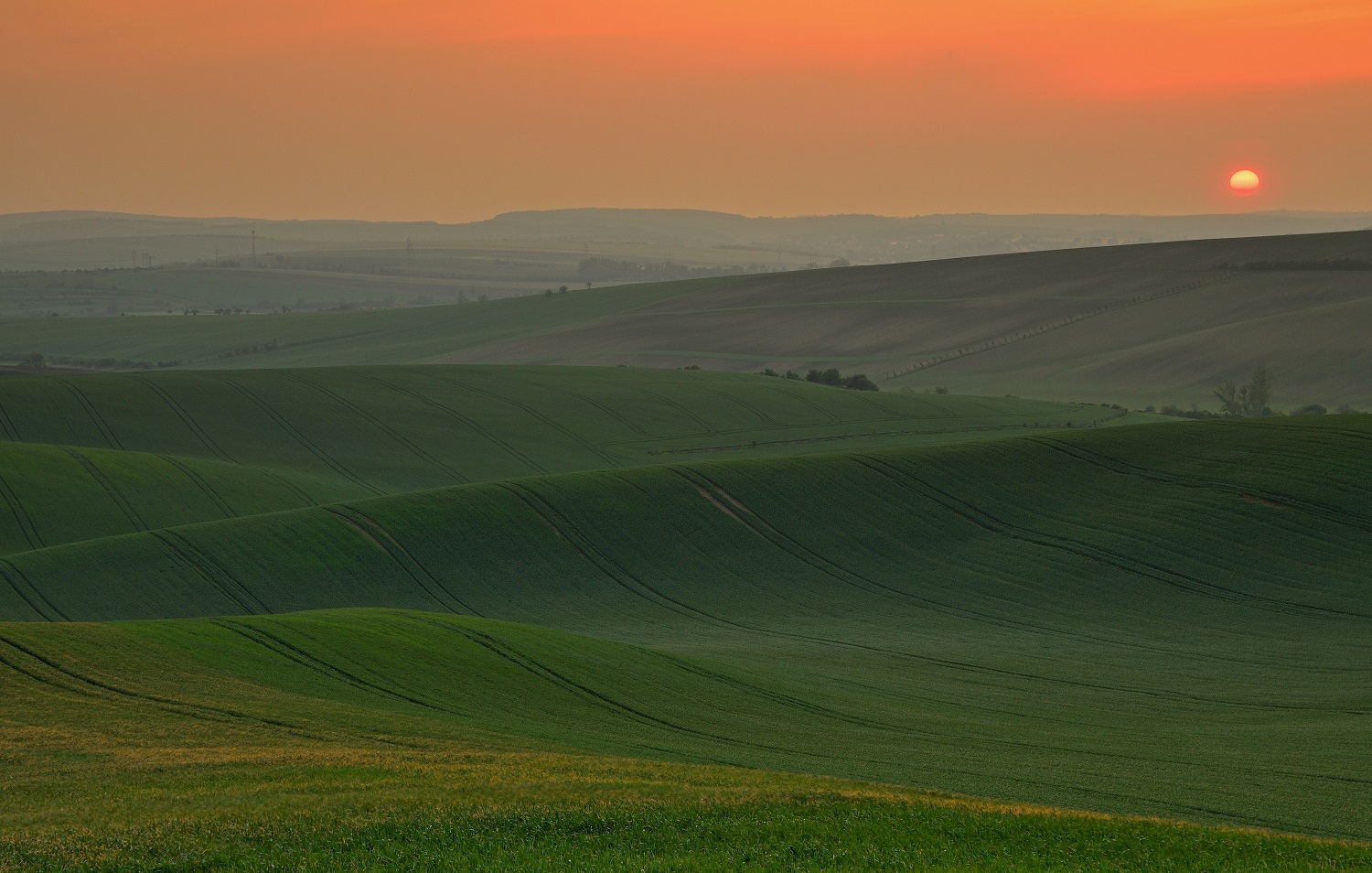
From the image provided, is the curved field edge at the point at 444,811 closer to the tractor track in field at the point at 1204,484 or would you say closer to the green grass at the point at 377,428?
the green grass at the point at 377,428

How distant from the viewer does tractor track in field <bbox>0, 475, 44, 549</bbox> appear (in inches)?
1983

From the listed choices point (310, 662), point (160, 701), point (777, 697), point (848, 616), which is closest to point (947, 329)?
point (848, 616)

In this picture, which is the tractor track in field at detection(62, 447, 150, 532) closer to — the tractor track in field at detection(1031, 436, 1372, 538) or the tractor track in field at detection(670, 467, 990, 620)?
the tractor track in field at detection(670, 467, 990, 620)

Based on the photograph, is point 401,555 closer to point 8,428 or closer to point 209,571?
point 209,571

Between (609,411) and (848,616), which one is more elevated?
(609,411)

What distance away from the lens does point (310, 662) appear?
29.5m

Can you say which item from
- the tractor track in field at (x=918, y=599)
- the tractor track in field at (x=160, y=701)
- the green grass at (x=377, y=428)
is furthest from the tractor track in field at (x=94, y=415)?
the tractor track in field at (x=160, y=701)

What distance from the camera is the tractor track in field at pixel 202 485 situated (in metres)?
57.2

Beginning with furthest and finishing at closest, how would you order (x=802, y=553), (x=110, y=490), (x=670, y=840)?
(x=110, y=490) < (x=802, y=553) < (x=670, y=840)

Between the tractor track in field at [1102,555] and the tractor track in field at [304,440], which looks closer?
the tractor track in field at [1102,555]

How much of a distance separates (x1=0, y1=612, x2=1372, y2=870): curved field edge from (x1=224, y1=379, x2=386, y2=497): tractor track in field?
41.9 m

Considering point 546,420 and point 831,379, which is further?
point 831,379

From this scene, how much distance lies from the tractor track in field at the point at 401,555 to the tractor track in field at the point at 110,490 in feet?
28.7

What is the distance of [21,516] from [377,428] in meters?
27.0
